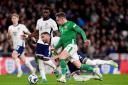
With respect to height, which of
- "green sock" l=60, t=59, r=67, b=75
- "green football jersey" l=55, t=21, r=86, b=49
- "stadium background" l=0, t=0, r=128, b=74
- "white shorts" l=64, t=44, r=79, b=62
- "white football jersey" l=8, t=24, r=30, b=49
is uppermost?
"stadium background" l=0, t=0, r=128, b=74

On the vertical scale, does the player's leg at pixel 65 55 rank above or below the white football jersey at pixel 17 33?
below

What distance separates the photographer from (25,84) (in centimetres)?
1908

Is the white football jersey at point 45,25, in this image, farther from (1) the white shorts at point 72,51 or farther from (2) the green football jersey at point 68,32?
(1) the white shorts at point 72,51

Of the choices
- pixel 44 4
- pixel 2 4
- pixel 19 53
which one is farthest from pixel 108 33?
pixel 19 53

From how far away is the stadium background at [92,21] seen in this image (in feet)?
102

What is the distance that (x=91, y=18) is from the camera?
34000mm

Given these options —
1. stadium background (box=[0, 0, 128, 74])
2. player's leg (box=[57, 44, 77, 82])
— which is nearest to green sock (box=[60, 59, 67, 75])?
player's leg (box=[57, 44, 77, 82])

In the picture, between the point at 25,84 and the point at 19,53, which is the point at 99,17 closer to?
the point at 19,53

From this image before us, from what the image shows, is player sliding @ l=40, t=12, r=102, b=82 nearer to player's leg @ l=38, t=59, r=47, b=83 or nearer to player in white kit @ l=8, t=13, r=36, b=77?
player's leg @ l=38, t=59, r=47, b=83

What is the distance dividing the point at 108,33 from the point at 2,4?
6314 millimetres

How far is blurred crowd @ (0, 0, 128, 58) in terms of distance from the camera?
31.7m

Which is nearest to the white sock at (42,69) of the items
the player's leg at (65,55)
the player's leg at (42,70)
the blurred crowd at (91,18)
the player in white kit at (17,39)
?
the player's leg at (42,70)

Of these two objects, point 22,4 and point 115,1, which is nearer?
point 22,4

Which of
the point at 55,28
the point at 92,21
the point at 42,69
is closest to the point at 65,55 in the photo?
the point at 42,69
